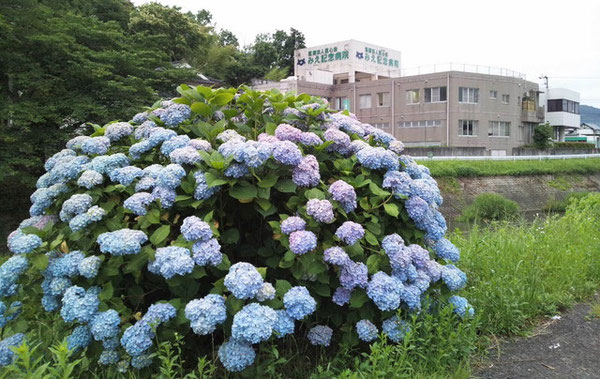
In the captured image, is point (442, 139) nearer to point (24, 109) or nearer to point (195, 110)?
point (24, 109)

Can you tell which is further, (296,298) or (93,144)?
(93,144)

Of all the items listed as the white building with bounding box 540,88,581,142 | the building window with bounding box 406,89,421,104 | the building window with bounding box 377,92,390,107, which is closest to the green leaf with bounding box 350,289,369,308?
the building window with bounding box 406,89,421,104

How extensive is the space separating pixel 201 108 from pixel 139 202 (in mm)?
874

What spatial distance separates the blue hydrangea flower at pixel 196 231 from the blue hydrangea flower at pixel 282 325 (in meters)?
0.52

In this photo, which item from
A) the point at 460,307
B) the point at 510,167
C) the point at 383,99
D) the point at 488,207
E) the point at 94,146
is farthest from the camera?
the point at 383,99

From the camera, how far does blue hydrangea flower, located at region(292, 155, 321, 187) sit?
264cm

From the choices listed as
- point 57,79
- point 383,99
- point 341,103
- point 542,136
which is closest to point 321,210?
point 57,79

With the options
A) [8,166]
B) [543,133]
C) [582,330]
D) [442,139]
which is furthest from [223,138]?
[543,133]

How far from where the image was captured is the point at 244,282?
2184mm

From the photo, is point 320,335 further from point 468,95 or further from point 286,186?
point 468,95

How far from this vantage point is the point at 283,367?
261 cm

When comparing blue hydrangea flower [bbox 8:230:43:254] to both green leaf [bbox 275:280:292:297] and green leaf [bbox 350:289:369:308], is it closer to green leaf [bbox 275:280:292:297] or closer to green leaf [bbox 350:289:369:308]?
green leaf [bbox 275:280:292:297]

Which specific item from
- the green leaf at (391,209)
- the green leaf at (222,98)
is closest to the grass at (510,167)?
the green leaf at (222,98)

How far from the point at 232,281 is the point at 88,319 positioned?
800 millimetres
